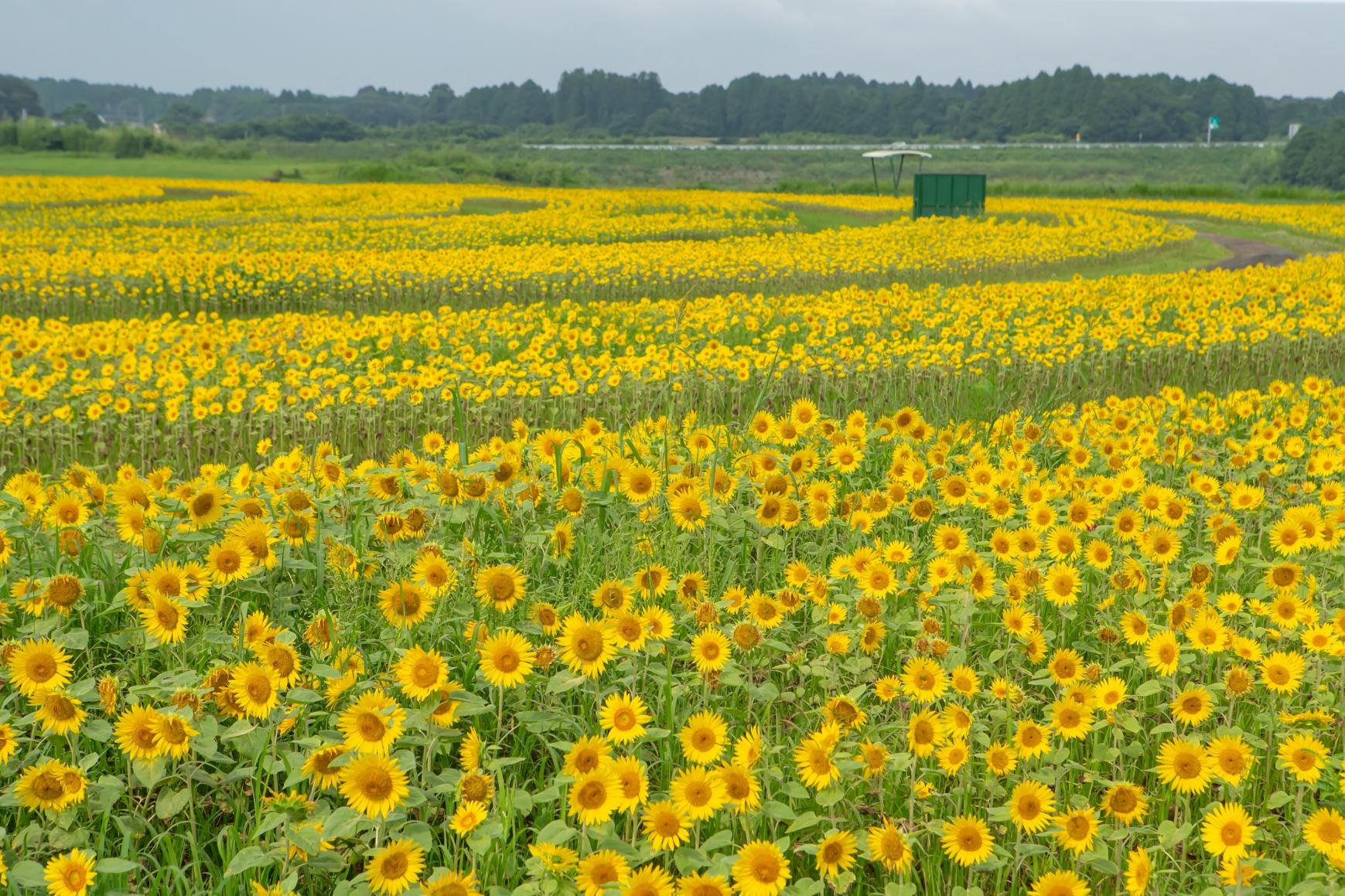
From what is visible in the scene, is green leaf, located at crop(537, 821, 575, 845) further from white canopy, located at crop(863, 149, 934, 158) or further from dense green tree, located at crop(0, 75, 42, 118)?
dense green tree, located at crop(0, 75, 42, 118)

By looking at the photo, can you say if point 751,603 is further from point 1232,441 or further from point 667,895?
point 1232,441

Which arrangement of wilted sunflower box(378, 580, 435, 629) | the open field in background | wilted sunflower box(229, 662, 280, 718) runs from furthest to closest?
the open field in background, wilted sunflower box(378, 580, 435, 629), wilted sunflower box(229, 662, 280, 718)

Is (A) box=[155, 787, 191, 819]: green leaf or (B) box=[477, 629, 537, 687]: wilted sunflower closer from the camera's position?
(A) box=[155, 787, 191, 819]: green leaf

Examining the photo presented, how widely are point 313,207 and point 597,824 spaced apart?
30620 millimetres

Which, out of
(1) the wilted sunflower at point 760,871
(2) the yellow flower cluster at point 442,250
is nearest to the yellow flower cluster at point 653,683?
(1) the wilted sunflower at point 760,871

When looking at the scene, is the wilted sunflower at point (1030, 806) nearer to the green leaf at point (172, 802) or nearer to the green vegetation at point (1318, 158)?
the green leaf at point (172, 802)

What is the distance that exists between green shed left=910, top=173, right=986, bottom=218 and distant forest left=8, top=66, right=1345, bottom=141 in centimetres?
9200

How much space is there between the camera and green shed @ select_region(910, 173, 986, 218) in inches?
1283

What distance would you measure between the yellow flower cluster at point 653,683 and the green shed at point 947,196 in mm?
29459

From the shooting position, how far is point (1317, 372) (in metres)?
10.8

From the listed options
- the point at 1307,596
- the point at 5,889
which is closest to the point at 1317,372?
the point at 1307,596

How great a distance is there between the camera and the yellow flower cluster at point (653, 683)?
2.47 metres

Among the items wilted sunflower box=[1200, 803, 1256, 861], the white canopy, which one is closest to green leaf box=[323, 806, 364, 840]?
wilted sunflower box=[1200, 803, 1256, 861]

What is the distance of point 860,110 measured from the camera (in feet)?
486
